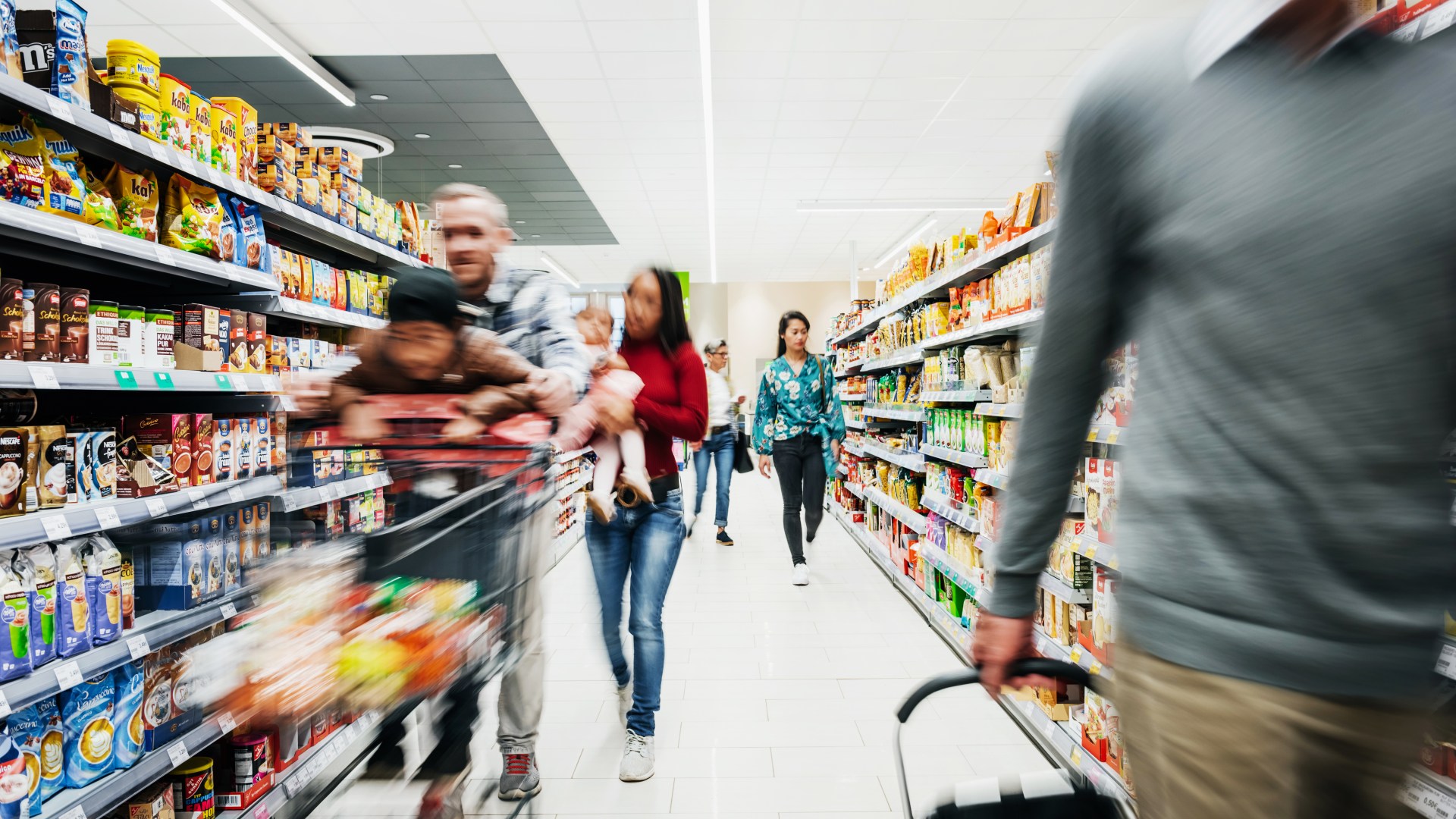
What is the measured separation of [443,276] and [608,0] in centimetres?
447

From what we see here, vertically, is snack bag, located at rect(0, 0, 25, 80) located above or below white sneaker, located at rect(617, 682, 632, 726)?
above

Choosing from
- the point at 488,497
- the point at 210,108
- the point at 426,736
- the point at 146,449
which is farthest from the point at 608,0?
the point at 426,736

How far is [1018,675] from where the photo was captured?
2.98 ft

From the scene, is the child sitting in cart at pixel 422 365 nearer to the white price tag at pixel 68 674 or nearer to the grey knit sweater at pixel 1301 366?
the white price tag at pixel 68 674

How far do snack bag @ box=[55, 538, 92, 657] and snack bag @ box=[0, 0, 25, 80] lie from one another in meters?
1.11

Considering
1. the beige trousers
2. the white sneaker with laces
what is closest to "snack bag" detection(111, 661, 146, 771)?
the beige trousers

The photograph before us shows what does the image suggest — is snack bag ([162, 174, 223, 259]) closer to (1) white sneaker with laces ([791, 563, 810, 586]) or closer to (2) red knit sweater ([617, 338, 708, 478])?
(2) red knit sweater ([617, 338, 708, 478])

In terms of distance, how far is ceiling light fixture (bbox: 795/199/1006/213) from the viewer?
9.96m

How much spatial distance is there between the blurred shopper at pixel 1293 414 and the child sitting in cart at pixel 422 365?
44.4 inches

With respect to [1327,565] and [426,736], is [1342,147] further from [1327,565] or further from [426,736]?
[426,736]

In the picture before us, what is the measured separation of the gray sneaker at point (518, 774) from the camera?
2248mm

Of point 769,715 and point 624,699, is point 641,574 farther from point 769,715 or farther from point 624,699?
point 769,715

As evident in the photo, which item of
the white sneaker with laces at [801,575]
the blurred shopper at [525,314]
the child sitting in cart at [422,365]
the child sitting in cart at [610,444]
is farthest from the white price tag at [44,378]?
the white sneaker with laces at [801,575]

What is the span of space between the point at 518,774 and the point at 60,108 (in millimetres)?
2183
